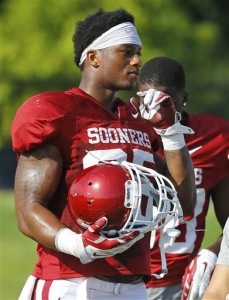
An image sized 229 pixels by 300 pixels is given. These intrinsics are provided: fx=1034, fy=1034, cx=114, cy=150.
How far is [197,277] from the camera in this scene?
5.00 metres

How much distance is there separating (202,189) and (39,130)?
1573 millimetres

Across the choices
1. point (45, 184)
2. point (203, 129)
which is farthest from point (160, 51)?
point (45, 184)

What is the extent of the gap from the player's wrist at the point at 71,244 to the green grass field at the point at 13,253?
5.89 meters

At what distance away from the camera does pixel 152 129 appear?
463 cm

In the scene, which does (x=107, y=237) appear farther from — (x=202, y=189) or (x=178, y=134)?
(x=202, y=189)

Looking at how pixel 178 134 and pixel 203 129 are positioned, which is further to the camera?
pixel 203 129

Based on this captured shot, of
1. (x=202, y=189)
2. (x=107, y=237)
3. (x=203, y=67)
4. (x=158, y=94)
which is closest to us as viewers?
(x=107, y=237)

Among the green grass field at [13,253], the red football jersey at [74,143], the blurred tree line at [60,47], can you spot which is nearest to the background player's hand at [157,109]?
the red football jersey at [74,143]

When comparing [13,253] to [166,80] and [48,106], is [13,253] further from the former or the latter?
[48,106]

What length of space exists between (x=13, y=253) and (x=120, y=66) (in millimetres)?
9134

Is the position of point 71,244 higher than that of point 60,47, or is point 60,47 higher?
point 71,244

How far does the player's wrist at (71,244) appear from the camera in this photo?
12.9 feet

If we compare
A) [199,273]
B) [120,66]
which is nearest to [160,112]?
[120,66]

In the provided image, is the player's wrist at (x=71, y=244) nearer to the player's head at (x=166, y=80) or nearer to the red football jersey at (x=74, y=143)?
the red football jersey at (x=74, y=143)
